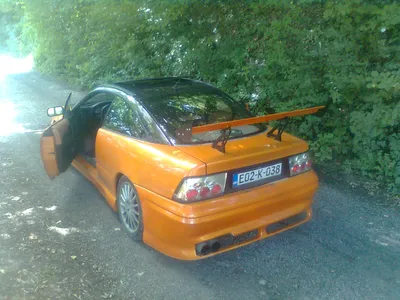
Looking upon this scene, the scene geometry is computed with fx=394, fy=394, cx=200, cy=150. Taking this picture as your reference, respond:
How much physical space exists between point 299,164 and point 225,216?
36.1 inches

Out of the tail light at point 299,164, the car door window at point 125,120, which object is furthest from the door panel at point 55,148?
the tail light at point 299,164

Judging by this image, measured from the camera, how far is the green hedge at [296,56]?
505 centimetres

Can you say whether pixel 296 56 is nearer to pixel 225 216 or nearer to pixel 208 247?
pixel 225 216

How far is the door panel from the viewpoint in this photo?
457cm

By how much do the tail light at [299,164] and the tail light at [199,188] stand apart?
73cm

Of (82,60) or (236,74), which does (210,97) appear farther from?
(82,60)

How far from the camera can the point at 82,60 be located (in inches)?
541

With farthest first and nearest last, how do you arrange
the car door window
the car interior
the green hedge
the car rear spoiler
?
1. the car interior
2. the green hedge
3. the car door window
4. the car rear spoiler

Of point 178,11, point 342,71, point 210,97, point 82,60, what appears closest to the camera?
point 210,97

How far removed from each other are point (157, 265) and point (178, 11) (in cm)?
650

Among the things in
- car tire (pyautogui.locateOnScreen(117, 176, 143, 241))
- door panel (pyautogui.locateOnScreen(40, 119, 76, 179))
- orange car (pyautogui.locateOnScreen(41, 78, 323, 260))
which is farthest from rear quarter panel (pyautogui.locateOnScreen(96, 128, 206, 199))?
door panel (pyautogui.locateOnScreen(40, 119, 76, 179))

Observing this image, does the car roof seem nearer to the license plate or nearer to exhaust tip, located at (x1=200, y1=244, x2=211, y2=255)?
the license plate

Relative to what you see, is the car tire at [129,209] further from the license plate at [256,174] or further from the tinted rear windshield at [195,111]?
the license plate at [256,174]

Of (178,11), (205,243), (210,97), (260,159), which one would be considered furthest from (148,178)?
(178,11)
